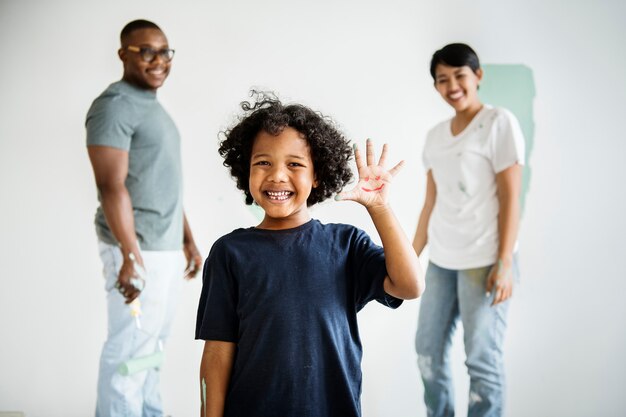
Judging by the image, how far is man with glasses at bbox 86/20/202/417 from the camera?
191 cm

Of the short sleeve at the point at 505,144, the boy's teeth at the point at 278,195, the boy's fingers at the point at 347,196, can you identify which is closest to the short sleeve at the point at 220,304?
the boy's teeth at the point at 278,195

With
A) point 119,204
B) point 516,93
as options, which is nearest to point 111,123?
point 119,204

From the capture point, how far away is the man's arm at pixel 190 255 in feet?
6.75

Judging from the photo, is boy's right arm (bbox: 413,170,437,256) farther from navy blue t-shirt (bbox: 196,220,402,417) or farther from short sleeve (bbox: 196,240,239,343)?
short sleeve (bbox: 196,240,239,343)

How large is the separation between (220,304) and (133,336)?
3.34 feet

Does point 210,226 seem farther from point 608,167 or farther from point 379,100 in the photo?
point 608,167

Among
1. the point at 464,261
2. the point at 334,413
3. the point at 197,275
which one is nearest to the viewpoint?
the point at 334,413

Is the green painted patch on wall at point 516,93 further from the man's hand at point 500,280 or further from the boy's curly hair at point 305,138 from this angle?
the boy's curly hair at point 305,138

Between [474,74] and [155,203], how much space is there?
1171mm

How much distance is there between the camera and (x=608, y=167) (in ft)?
7.27

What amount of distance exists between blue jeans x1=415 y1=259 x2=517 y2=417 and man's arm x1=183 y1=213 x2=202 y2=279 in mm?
783

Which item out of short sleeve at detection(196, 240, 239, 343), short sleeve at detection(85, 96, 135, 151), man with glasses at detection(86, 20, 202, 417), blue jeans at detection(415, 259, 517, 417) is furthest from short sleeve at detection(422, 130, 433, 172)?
short sleeve at detection(196, 240, 239, 343)

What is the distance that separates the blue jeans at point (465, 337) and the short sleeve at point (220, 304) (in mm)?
1075

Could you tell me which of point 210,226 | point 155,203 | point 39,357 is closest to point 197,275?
point 210,226
